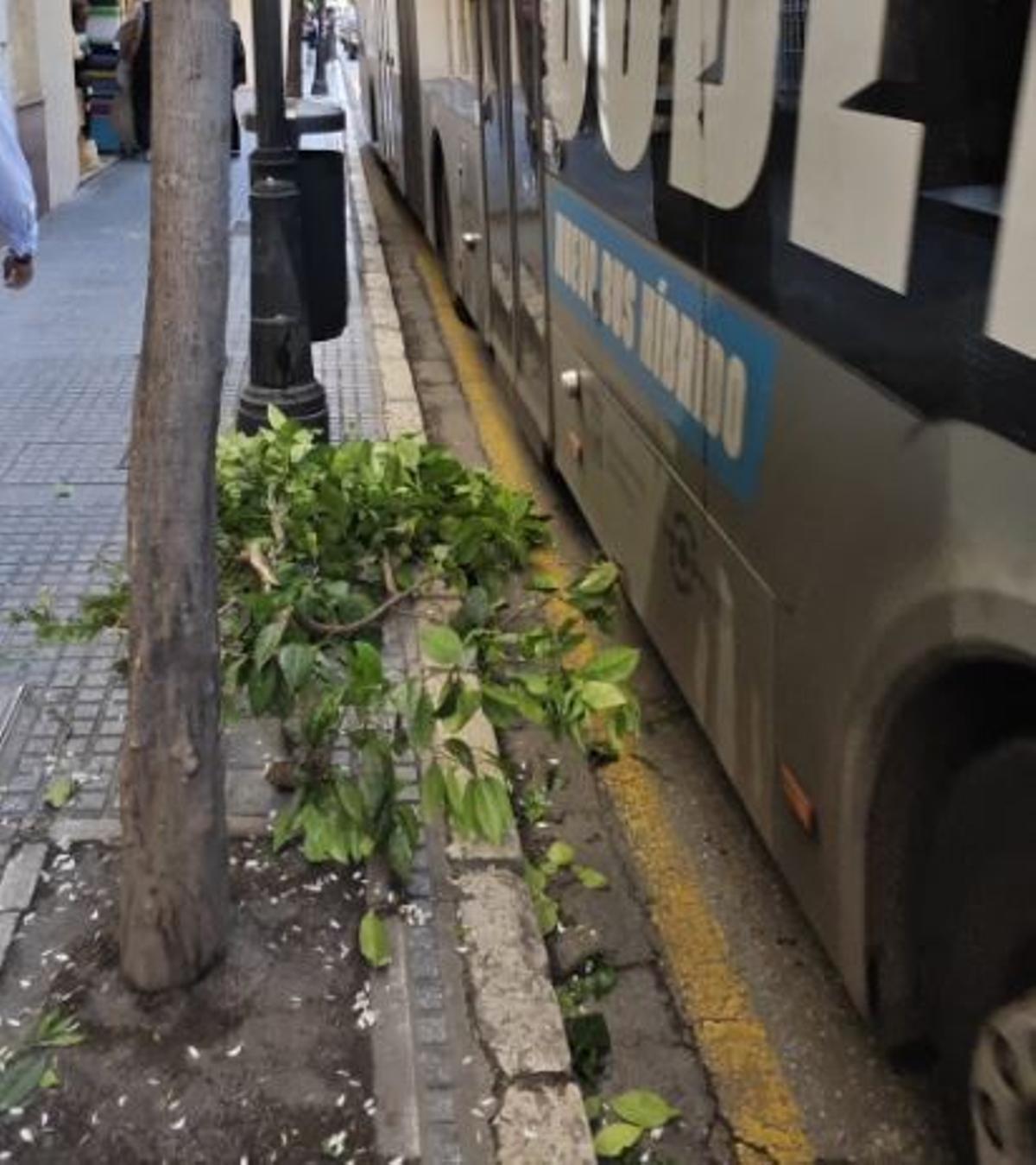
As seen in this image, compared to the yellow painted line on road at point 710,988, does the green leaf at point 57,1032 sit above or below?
above

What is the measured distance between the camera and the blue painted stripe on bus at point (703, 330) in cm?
291

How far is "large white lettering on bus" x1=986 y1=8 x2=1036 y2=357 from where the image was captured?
6.12 ft

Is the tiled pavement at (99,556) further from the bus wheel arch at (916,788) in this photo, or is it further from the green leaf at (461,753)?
the bus wheel arch at (916,788)

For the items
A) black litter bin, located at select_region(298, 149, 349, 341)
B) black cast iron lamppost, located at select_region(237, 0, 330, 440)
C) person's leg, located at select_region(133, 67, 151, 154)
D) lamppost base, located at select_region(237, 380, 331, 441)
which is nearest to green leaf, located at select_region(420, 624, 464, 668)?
black cast iron lamppost, located at select_region(237, 0, 330, 440)

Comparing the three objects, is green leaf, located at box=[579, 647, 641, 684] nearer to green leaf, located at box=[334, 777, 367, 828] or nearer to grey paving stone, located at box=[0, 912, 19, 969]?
green leaf, located at box=[334, 777, 367, 828]

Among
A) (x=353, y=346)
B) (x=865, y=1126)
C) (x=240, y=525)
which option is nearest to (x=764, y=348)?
(x=865, y=1126)

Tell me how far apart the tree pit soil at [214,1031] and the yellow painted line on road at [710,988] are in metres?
0.74

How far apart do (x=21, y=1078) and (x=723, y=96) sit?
2301mm

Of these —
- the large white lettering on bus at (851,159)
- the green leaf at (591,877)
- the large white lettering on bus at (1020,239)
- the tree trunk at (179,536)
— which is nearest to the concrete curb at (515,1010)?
the green leaf at (591,877)

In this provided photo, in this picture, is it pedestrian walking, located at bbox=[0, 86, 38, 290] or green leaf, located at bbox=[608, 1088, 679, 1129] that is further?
pedestrian walking, located at bbox=[0, 86, 38, 290]

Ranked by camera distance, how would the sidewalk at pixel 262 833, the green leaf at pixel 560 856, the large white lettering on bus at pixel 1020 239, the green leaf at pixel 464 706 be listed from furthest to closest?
1. the green leaf at pixel 560 856
2. the green leaf at pixel 464 706
3. the sidewalk at pixel 262 833
4. the large white lettering on bus at pixel 1020 239

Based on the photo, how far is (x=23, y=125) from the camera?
1277cm

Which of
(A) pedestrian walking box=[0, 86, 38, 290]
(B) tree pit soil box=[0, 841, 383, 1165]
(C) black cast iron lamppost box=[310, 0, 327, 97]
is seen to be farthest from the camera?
(C) black cast iron lamppost box=[310, 0, 327, 97]

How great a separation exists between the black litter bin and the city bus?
2.28 meters
